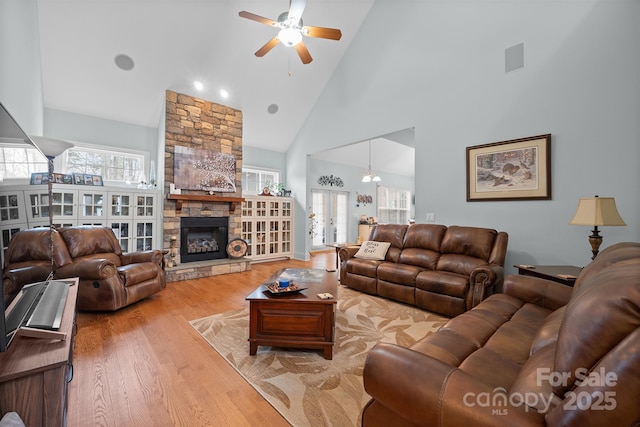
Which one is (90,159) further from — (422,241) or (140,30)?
(422,241)

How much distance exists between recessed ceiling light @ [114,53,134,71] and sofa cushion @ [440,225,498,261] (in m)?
5.54

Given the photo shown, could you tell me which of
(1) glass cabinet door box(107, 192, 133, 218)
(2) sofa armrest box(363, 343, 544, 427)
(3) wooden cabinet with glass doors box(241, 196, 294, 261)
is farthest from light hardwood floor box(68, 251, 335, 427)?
(3) wooden cabinet with glass doors box(241, 196, 294, 261)

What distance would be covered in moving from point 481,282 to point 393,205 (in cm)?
743

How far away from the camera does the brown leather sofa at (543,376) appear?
0.67m

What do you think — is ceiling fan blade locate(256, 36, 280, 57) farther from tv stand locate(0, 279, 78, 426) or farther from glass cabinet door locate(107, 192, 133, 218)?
tv stand locate(0, 279, 78, 426)

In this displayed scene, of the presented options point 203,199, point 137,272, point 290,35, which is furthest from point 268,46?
point 137,272

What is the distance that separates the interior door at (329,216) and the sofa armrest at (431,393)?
22.6 feet

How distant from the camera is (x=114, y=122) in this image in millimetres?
5109

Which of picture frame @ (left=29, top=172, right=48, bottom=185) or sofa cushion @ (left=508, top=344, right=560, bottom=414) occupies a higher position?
picture frame @ (left=29, top=172, right=48, bottom=185)

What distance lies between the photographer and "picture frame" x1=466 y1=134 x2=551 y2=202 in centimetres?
324

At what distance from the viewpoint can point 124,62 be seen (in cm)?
433

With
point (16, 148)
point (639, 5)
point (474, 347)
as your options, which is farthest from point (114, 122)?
point (639, 5)

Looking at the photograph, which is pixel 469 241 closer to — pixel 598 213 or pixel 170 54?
pixel 598 213

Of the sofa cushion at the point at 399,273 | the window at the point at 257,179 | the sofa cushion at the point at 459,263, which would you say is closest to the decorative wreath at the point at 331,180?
the window at the point at 257,179
